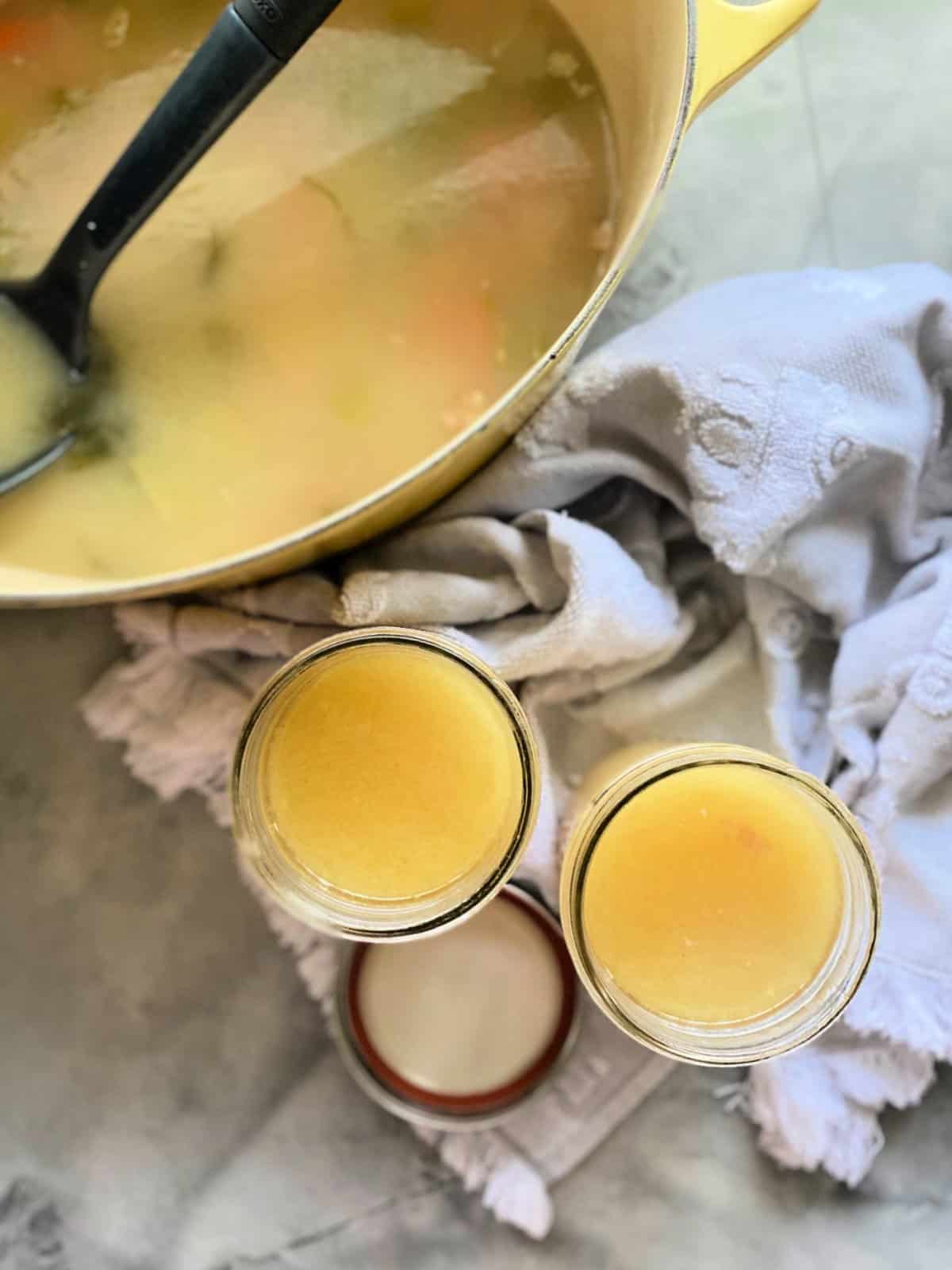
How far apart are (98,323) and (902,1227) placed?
59 cm

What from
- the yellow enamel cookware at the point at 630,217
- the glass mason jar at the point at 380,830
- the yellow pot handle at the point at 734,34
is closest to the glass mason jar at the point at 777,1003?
the glass mason jar at the point at 380,830

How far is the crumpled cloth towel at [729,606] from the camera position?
1.64 feet

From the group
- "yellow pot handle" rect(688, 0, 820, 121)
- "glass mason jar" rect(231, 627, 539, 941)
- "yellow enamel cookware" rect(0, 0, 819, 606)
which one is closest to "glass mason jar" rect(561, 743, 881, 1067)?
"glass mason jar" rect(231, 627, 539, 941)

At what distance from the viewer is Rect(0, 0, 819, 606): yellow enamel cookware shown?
1.35 feet

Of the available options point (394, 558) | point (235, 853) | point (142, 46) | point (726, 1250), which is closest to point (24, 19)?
point (142, 46)

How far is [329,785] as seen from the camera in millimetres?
470

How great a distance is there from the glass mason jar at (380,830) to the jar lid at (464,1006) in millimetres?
98

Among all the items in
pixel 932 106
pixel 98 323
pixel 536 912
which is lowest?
pixel 536 912

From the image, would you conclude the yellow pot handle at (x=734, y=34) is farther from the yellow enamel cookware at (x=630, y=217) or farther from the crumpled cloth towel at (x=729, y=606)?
the crumpled cloth towel at (x=729, y=606)

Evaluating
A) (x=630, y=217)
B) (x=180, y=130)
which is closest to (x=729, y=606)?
(x=630, y=217)

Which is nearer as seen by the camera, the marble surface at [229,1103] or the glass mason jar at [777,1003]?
the glass mason jar at [777,1003]

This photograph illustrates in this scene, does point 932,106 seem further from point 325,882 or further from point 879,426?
point 325,882

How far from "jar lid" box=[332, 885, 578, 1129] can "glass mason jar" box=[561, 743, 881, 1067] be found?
0.10m

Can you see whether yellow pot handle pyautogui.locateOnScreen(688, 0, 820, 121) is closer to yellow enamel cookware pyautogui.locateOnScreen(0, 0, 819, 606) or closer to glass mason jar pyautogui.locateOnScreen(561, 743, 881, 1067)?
yellow enamel cookware pyautogui.locateOnScreen(0, 0, 819, 606)
